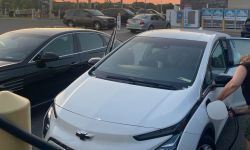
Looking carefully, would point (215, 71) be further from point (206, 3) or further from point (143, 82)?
point (206, 3)

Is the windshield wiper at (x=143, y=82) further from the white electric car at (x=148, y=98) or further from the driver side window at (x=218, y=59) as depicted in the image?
the driver side window at (x=218, y=59)

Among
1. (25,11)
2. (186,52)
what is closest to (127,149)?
(186,52)

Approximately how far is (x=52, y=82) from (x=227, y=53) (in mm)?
2706

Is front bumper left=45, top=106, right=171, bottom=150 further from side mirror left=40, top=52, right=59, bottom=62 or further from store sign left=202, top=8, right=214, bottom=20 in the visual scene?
store sign left=202, top=8, right=214, bottom=20

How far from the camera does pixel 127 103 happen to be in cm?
421

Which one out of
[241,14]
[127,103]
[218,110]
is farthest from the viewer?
[241,14]

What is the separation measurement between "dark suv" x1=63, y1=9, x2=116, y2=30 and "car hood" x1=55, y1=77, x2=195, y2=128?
29189 millimetres

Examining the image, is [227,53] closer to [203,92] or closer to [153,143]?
[203,92]

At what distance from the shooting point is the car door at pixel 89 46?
773 cm

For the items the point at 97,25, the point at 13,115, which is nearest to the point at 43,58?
the point at 13,115

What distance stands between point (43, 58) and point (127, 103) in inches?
110

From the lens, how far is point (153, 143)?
3.76 meters

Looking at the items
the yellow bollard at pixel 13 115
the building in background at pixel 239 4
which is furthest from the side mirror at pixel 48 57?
the building in background at pixel 239 4

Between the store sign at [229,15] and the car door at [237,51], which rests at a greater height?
the store sign at [229,15]
